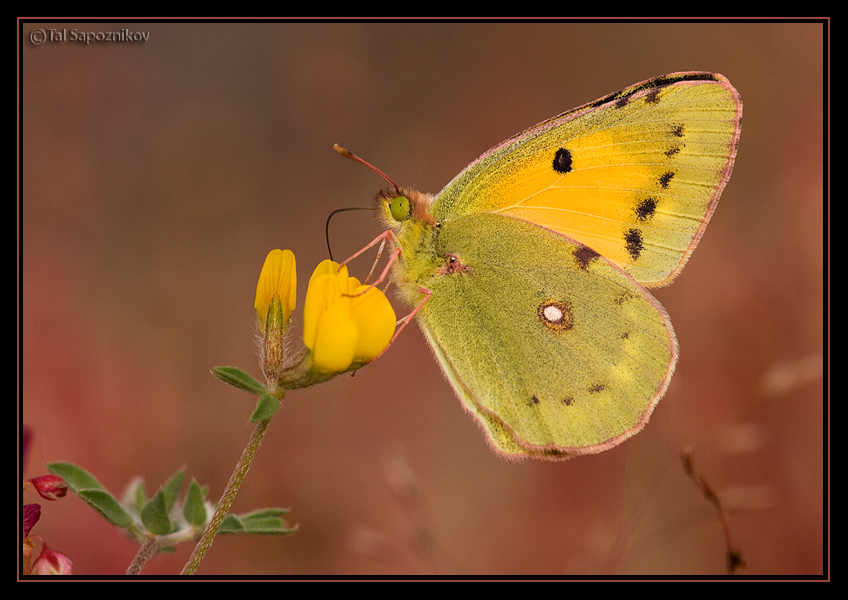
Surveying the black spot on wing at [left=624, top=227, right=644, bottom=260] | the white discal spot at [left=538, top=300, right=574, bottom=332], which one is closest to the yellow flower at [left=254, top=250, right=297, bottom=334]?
the white discal spot at [left=538, top=300, right=574, bottom=332]

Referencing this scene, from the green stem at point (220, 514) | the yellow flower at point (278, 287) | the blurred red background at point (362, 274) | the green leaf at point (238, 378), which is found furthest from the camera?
the blurred red background at point (362, 274)

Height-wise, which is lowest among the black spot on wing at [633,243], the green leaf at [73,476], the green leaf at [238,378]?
the green leaf at [73,476]

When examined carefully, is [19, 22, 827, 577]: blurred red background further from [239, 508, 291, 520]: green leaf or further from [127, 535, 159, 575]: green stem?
[127, 535, 159, 575]: green stem

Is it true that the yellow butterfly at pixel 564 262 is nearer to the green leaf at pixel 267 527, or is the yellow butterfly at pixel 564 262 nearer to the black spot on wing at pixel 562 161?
the black spot on wing at pixel 562 161

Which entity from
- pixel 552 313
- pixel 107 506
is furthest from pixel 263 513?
pixel 552 313

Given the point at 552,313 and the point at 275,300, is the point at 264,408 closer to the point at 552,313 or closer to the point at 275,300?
the point at 275,300

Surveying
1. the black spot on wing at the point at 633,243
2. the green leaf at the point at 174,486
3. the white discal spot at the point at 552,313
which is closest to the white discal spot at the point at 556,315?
the white discal spot at the point at 552,313
